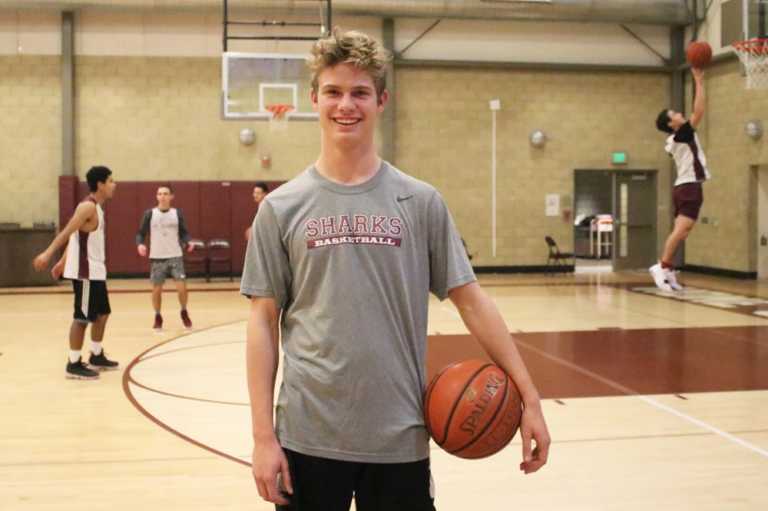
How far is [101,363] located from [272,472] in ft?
20.1

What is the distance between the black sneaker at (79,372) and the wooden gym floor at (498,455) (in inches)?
4.7

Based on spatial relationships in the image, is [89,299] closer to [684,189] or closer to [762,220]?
[684,189]

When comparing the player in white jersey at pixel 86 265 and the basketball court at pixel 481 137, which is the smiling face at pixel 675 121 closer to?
Result: the basketball court at pixel 481 137

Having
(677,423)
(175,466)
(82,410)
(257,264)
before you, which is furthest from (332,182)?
(82,410)

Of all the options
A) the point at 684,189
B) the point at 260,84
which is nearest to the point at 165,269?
the point at 260,84

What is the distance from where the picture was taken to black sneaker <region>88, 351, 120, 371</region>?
7.77 meters

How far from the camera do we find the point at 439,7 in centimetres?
1719

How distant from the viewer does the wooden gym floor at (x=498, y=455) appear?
4.31 m

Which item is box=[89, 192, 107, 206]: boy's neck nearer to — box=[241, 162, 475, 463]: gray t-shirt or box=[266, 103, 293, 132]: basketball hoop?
box=[241, 162, 475, 463]: gray t-shirt

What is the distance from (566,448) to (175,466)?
2.20 m

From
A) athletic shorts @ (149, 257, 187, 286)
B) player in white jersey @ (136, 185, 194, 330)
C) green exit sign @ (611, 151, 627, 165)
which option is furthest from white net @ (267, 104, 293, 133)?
green exit sign @ (611, 151, 627, 165)

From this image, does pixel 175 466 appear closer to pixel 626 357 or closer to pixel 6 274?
pixel 626 357

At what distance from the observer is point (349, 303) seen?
213cm

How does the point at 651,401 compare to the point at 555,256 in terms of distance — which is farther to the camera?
the point at 555,256
